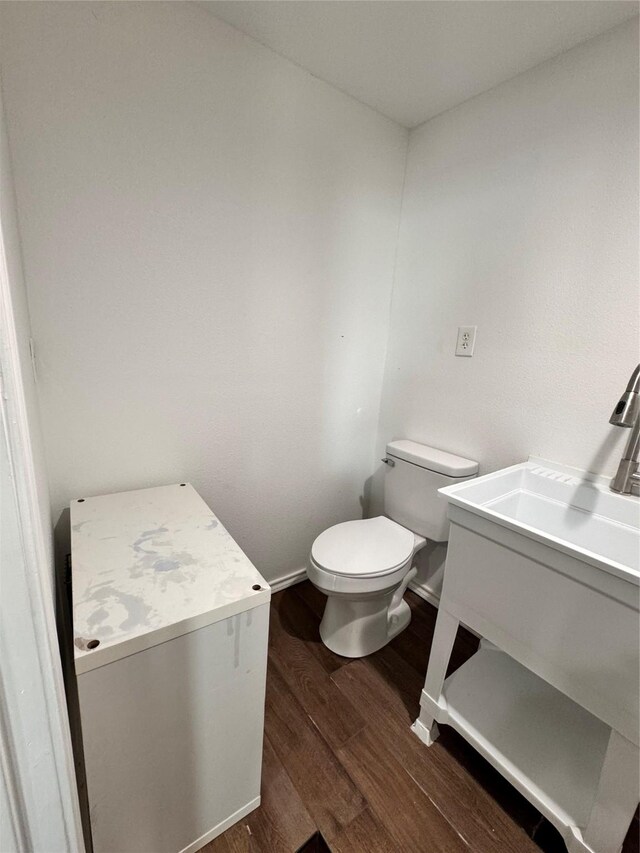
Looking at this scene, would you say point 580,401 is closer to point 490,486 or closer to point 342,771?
point 490,486

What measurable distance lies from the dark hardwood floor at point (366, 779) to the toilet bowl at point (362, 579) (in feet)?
0.31

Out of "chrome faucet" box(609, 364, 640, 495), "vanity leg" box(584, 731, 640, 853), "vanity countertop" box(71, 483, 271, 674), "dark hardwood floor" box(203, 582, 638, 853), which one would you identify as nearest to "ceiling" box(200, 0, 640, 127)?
"chrome faucet" box(609, 364, 640, 495)

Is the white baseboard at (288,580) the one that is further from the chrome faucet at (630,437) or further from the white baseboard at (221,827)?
the chrome faucet at (630,437)

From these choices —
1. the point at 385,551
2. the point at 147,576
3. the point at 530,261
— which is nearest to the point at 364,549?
the point at 385,551

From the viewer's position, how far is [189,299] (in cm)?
129

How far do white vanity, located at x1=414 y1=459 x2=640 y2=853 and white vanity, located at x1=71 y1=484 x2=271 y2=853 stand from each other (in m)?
0.58

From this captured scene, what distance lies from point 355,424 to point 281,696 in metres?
1.16

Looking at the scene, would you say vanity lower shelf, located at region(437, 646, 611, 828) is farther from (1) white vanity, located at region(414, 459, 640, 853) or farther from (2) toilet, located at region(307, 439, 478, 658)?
(2) toilet, located at region(307, 439, 478, 658)

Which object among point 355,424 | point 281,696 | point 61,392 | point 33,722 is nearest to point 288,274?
point 355,424

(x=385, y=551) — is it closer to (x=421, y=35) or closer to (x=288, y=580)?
(x=288, y=580)

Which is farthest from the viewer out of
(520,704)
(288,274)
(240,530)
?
(240,530)

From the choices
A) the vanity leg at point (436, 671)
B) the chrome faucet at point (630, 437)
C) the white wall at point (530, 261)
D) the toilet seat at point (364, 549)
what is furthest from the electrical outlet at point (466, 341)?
the vanity leg at point (436, 671)

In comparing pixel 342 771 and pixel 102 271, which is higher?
pixel 102 271

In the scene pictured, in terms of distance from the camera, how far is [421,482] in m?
1.58
